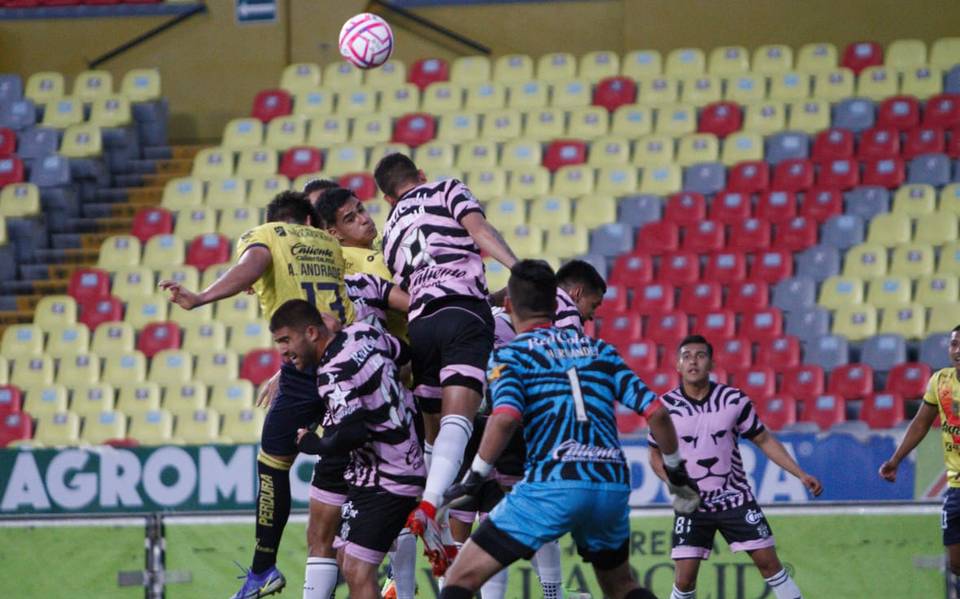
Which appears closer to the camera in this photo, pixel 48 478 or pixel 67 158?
pixel 48 478

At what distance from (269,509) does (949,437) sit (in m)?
4.70

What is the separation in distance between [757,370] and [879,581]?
4.65 m

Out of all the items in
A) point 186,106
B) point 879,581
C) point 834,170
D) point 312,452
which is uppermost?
point 186,106

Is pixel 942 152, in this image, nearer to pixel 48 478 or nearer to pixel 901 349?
pixel 901 349

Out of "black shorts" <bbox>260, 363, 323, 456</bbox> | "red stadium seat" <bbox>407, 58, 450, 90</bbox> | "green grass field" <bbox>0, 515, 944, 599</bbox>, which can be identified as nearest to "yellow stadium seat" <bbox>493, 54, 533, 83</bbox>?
"red stadium seat" <bbox>407, 58, 450, 90</bbox>

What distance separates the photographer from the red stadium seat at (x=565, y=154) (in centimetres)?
1797

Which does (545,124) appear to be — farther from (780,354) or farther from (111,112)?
→ (111,112)

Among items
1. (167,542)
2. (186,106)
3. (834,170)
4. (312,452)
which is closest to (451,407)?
(312,452)

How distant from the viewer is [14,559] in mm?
10828

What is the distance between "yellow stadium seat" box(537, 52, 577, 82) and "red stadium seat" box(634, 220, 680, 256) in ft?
10.3

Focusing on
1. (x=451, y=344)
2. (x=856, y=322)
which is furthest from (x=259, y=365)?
(x=451, y=344)

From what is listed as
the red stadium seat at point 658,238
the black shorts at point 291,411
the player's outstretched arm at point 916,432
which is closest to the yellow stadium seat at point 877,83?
the red stadium seat at point 658,238

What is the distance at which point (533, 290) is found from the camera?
22.1ft

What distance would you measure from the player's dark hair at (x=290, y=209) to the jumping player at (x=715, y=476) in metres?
2.58
